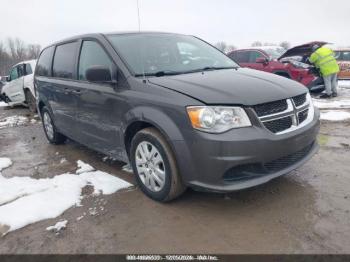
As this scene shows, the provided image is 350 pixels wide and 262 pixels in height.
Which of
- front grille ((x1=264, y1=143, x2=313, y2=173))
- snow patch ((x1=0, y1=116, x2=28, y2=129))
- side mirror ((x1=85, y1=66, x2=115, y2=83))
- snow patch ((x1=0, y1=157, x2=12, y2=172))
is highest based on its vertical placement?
side mirror ((x1=85, y1=66, x2=115, y2=83))

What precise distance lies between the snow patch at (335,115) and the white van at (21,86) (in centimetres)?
793

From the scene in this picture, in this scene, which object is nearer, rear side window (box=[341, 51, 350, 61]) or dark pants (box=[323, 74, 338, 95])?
dark pants (box=[323, 74, 338, 95])

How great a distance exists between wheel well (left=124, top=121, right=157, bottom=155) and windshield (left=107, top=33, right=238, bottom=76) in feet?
1.74

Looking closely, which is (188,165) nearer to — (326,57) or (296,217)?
(296,217)

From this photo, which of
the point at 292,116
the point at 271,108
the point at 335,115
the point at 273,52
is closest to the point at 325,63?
the point at 273,52

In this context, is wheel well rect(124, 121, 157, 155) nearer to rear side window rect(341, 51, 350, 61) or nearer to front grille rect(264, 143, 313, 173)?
front grille rect(264, 143, 313, 173)

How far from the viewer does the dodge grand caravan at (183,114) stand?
2.76 metres

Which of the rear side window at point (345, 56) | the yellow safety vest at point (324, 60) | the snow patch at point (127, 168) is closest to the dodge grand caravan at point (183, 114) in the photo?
the snow patch at point (127, 168)

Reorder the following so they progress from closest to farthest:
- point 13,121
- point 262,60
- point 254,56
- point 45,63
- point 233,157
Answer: point 233,157 → point 45,63 → point 13,121 → point 262,60 → point 254,56

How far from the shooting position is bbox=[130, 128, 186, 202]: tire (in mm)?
3020

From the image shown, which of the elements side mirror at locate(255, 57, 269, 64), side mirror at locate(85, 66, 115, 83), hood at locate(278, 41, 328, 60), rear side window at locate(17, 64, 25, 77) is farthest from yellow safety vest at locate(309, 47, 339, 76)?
rear side window at locate(17, 64, 25, 77)

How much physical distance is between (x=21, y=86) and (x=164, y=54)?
328 inches

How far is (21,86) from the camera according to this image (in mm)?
10625

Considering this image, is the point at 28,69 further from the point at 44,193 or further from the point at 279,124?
the point at 279,124
